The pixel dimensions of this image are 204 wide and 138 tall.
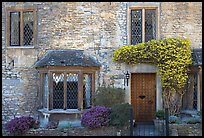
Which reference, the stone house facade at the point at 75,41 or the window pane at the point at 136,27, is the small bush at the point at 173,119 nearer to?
the stone house facade at the point at 75,41

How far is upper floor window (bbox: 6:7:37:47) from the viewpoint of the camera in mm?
14445

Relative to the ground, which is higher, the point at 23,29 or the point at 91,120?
the point at 23,29

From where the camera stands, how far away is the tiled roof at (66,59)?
13.4 meters

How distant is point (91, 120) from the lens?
12.3 meters

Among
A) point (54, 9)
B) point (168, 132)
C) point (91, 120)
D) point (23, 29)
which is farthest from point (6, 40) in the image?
point (168, 132)

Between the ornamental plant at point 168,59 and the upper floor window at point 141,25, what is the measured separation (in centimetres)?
56

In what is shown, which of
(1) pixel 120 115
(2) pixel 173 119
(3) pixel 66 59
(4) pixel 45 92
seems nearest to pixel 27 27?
(3) pixel 66 59

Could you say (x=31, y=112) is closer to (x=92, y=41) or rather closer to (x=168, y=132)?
(x=92, y=41)

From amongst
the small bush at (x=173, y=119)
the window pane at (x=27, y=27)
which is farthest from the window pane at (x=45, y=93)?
the small bush at (x=173, y=119)

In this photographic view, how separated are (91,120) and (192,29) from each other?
5658 mm

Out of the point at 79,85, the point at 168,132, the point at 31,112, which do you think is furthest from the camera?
the point at 31,112

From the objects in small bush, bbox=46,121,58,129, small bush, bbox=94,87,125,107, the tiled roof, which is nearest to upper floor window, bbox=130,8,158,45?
the tiled roof

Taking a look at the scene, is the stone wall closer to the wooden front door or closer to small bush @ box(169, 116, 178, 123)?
the wooden front door

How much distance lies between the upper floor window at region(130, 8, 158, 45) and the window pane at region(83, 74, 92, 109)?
2375 mm
